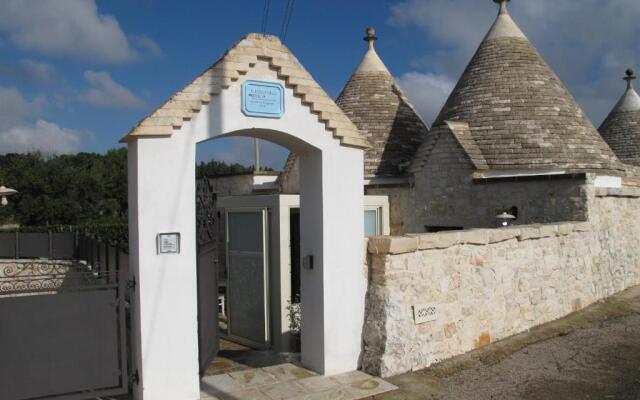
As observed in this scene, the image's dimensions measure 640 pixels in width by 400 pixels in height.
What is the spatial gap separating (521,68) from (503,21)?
6.59 ft

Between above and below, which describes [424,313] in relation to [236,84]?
below

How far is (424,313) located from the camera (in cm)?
643

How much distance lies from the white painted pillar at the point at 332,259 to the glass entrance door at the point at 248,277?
128 cm

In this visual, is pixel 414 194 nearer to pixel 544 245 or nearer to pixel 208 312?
pixel 544 245

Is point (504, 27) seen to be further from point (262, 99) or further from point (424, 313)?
point (262, 99)

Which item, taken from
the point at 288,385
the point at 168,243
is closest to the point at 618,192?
the point at 288,385

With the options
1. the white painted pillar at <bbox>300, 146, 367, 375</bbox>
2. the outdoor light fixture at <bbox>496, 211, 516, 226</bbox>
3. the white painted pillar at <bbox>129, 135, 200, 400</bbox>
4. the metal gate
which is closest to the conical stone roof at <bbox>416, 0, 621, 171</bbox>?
the outdoor light fixture at <bbox>496, 211, 516, 226</bbox>

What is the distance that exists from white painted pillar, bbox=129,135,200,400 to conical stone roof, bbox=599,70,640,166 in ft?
59.7

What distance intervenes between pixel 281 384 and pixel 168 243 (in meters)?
1.97

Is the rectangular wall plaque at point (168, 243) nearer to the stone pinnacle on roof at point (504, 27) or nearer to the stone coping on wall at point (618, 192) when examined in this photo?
the stone coping on wall at point (618, 192)

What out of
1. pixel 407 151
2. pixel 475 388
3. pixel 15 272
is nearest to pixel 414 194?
pixel 407 151

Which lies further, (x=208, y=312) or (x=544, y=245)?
(x=544, y=245)

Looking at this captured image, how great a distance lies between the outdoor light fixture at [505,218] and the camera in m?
10.4

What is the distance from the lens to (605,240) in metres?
10.6
